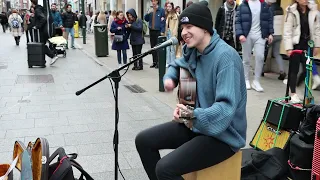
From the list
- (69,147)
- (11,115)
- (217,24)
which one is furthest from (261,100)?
(11,115)

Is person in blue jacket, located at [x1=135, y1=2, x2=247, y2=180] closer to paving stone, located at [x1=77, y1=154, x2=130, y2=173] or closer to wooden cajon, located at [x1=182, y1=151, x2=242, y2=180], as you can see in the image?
wooden cajon, located at [x1=182, y1=151, x2=242, y2=180]

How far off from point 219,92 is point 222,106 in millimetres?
95

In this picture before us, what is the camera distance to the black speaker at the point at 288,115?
3.61m

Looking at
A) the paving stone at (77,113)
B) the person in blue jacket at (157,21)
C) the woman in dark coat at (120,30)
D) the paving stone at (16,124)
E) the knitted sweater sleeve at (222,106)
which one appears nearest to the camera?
the knitted sweater sleeve at (222,106)

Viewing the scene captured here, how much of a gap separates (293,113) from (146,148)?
159cm

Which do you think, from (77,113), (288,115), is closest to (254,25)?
(77,113)

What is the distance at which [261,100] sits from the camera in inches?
265

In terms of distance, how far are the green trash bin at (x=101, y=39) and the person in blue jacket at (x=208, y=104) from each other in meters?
11.0

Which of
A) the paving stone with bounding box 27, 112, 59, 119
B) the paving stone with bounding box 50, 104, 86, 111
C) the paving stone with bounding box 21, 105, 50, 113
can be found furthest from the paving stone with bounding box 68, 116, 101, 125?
the paving stone with bounding box 21, 105, 50, 113

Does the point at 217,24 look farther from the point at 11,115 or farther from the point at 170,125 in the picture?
the point at 170,125

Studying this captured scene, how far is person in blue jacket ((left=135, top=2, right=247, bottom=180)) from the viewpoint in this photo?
244 centimetres

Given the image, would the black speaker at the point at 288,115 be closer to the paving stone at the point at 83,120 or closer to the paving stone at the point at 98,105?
the paving stone at the point at 83,120

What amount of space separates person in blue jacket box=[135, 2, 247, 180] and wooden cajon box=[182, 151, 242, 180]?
0.23 feet

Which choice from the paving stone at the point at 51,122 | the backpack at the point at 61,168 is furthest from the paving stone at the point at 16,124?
the backpack at the point at 61,168
